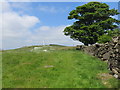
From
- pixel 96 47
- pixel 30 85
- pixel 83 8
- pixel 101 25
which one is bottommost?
pixel 30 85

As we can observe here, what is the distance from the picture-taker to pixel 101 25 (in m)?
52.7

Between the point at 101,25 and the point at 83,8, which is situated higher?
the point at 83,8

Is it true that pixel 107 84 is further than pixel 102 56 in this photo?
No

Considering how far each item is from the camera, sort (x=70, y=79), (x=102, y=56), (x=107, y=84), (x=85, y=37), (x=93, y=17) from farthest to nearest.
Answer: (x=93, y=17) < (x=85, y=37) < (x=102, y=56) < (x=70, y=79) < (x=107, y=84)

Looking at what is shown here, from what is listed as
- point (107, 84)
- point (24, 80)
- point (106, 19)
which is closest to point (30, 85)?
point (24, 80)

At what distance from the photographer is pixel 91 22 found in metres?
56.0

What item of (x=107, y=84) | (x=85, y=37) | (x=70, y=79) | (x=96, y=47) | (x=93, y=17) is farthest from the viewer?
(x=93, y=17)

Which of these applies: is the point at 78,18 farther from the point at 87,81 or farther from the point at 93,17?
the point at 87,81

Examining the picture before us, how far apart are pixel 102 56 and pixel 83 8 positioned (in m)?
29.2

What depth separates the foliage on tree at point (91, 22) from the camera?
5176 cm

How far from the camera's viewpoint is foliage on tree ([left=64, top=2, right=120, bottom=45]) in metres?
51.8

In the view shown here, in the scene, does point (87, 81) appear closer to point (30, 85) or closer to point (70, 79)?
point (70, 79)

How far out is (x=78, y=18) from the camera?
2163 inches

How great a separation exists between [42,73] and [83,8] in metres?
40.0
